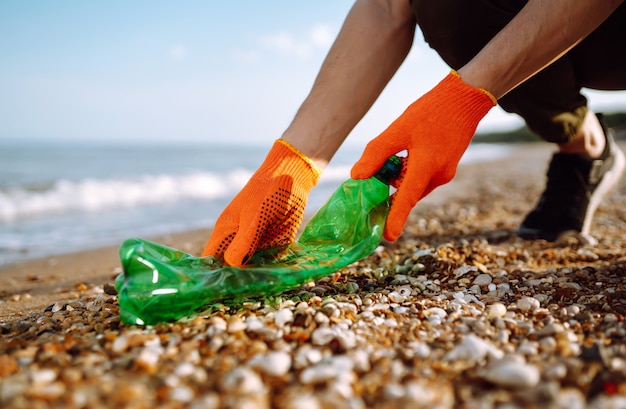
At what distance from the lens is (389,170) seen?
72.7 inches

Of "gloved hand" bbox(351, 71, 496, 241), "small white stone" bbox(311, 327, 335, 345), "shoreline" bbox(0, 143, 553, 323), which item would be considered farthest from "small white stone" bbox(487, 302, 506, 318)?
"shoreline" bbox(0, 143, 553, 323)

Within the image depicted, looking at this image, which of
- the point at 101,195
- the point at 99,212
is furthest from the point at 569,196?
the point at 101,195

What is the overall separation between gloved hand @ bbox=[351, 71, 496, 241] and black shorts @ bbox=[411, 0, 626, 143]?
1.78 feet

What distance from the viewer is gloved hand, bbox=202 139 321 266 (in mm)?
1736

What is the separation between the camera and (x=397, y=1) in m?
2.22

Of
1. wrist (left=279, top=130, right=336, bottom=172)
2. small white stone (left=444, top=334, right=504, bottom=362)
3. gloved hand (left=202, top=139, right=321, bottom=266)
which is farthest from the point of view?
wrist (left=279, top=130, right=336, bottom=172)

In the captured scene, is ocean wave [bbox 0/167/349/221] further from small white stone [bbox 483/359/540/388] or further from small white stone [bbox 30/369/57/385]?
small white stone [bbox 483/359/540/388]

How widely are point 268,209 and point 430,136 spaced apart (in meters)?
0.66

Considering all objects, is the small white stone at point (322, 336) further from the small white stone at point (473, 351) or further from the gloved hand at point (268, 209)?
the gloved hand at point (268, 209)

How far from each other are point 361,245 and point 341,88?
728 mm

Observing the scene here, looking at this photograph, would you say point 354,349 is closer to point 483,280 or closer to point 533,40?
point 483,280

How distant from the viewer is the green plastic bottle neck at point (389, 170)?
1.84 m

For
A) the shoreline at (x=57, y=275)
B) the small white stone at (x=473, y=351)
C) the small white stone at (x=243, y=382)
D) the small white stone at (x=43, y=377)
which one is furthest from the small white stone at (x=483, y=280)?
the shoreline at (x=57, y=275)

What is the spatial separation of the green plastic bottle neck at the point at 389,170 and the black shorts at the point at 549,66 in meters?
0.78
